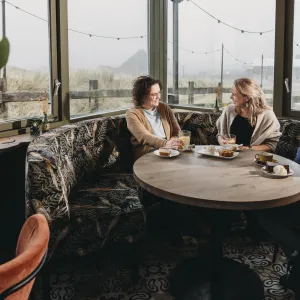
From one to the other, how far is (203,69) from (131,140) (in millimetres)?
1353

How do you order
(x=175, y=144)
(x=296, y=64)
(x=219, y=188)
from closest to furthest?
(x=219, y=188), (x=175, y=144), (x=296, y=64)

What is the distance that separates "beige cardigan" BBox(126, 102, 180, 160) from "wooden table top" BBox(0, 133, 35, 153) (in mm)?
794

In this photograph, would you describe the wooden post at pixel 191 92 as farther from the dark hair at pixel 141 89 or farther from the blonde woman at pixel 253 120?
the blonde woman at pixel 253 120

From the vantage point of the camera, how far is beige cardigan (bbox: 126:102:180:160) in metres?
2.98

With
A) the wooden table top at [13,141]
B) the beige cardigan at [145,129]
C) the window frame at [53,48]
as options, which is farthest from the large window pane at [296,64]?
the wooden table top at [13,141]

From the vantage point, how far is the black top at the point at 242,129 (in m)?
3.02

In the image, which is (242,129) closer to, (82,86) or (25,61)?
(82,86)

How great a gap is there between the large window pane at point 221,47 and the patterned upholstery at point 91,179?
597 mm

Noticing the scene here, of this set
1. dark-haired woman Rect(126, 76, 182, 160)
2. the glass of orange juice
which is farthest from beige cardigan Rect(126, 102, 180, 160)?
the glass of orange juice

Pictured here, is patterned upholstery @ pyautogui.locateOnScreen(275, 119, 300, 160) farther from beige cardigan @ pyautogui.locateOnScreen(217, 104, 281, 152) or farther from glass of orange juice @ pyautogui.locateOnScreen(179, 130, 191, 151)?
glass of orange juice @ pyautogui.locateOnScreen(179, 130, 191, 151)

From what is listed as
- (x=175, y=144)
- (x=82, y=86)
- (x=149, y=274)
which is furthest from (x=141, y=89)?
(x=149, y=274)

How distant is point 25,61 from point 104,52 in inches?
38.8

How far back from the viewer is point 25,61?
9.79 feet

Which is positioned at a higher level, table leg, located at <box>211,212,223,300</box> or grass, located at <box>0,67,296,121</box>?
grass, located at <box>0,67,296,121</box>
